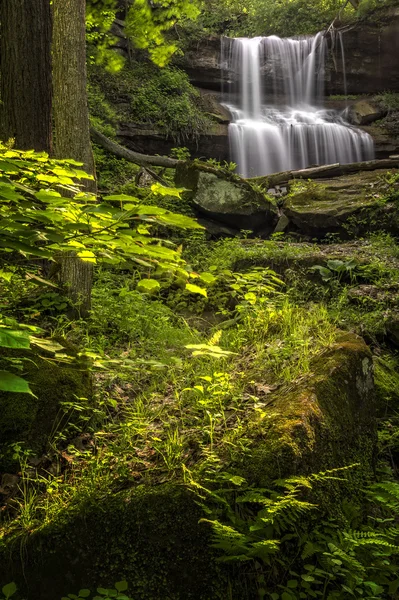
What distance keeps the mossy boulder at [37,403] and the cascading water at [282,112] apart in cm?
1298

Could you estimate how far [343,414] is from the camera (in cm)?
296

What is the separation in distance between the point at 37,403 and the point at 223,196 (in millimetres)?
6554

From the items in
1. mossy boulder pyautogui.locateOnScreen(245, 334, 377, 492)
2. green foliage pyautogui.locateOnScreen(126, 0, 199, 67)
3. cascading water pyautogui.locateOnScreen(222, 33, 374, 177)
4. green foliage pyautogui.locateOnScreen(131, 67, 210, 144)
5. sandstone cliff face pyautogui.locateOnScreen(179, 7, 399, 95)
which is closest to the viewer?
mossy boulder pyautogui.locateOnScreen(245, 334, 377, 492)

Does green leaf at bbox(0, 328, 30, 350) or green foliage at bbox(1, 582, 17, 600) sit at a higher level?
green leaf at bbox(0, 328, 30, 350)

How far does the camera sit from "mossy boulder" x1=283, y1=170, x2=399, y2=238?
855cm

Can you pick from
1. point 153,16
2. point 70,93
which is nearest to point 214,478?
point 70,93

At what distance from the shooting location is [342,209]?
29.2ft

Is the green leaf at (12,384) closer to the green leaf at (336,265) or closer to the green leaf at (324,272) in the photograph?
the green leaf at (324,272)

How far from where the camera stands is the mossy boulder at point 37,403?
2715 millimetres

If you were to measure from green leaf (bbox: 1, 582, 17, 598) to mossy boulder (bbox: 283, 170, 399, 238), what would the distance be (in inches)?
307

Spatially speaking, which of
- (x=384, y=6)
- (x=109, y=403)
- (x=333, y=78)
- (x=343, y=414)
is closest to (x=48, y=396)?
(x=109, y=403)

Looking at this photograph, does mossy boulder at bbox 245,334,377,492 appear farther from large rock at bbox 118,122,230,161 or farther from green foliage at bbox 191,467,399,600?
large rock at bbox 118,122,230,161

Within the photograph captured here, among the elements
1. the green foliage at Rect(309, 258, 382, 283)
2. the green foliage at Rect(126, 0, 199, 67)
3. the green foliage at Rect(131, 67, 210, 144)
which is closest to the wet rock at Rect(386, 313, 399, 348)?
the green foliage at Rect(309, 258, 382, 283)

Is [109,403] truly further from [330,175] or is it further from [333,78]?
[333,78]
